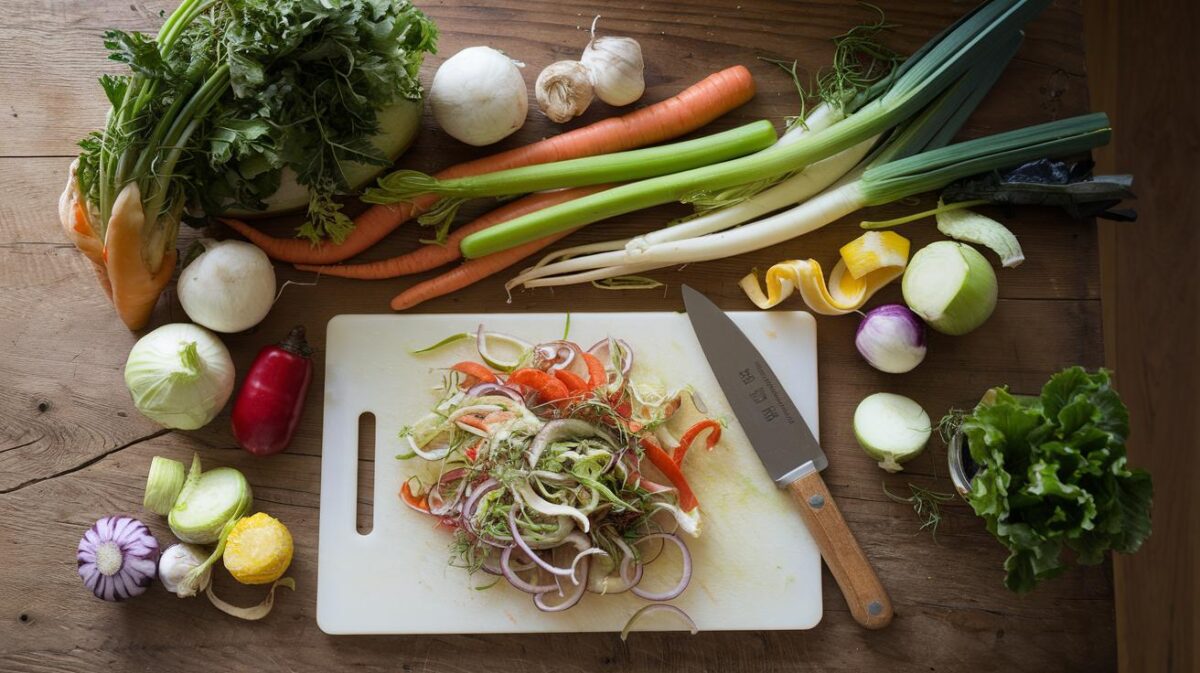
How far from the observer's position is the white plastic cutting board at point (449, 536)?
6.31 feet

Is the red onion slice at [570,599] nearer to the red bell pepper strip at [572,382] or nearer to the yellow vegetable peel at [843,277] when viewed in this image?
the red bell pepper strip at [572,382]

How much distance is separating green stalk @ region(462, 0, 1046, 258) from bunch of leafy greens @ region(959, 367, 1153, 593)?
651 mm

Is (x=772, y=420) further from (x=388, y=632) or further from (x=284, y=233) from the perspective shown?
(x=284, y=233)

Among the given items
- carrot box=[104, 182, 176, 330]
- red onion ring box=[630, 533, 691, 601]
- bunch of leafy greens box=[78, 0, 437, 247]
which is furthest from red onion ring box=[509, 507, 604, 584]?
carrot box=[104, 182, 176, 330]

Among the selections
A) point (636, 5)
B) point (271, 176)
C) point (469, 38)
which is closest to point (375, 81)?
point (271, 176)

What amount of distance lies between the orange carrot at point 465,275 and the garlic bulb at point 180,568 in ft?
2.27

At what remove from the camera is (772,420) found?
195 cm

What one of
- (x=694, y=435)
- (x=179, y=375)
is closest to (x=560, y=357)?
(x=694, y=435)

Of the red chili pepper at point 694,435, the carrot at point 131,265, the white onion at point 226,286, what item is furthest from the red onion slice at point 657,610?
the carrot at point 131,265

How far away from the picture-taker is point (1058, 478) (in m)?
1.63

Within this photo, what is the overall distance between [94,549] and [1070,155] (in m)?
2.31

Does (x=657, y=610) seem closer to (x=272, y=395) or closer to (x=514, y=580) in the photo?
(x=514, y=580)

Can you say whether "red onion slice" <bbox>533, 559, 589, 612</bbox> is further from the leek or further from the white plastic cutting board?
the leek

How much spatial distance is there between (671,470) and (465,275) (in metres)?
0.63
